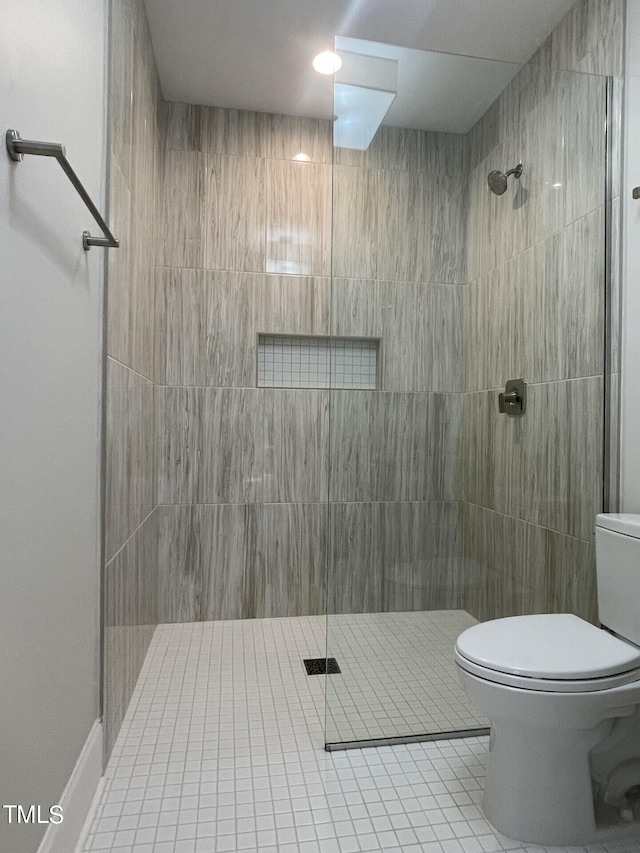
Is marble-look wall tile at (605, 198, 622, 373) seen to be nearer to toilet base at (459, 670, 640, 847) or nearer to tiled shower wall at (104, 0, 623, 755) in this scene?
tiled shower wall at (104, 0, 623, 755)

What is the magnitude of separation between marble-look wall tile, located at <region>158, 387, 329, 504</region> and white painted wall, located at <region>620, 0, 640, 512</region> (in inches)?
59.4

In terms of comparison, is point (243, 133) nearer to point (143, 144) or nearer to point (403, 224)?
point (143, 144)

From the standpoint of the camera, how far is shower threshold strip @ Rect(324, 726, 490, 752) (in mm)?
1744

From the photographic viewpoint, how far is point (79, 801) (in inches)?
52.3

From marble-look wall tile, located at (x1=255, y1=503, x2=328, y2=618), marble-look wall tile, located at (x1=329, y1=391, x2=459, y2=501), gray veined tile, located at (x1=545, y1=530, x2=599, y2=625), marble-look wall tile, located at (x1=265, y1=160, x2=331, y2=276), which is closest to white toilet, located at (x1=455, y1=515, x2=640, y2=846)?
gray veined tile, located at (x1=545, y1=530, x2=599, y2=625)

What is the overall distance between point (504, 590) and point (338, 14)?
232 centimetres

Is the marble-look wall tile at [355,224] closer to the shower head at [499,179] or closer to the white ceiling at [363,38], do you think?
the white ceiling at [363,38]

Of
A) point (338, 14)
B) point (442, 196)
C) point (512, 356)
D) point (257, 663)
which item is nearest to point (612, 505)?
point (512, 356)

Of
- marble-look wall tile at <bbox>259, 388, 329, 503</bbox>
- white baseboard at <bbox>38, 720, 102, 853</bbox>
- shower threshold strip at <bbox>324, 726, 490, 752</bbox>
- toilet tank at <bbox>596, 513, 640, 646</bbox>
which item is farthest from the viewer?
marble-look wall tile at <bbox>259, 388, 329, 503</bbox>

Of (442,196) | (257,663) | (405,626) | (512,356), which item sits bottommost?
(257,663)

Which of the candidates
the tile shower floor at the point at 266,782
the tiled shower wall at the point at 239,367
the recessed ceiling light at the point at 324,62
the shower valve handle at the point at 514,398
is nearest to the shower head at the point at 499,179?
the shower valve handle at the point at 514,398

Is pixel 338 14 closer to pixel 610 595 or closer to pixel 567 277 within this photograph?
pixel 567 277

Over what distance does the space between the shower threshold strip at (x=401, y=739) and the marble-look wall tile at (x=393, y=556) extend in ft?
1.32

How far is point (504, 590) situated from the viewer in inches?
74.2
